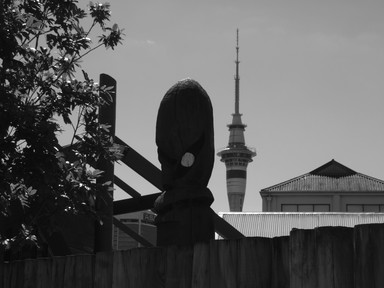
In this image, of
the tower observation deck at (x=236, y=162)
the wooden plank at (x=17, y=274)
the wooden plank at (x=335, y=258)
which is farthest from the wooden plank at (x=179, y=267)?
the tower observation deck at (x=236, y=162)

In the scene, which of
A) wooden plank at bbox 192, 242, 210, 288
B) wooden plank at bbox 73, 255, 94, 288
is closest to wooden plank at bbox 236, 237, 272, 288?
wooden plank at bbox 192, 242, 210, 288

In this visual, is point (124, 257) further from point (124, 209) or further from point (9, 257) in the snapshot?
point (124, 209)

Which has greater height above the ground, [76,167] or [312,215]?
[312,215]

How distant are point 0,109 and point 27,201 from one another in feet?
3.56

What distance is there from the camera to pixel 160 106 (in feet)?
22.8

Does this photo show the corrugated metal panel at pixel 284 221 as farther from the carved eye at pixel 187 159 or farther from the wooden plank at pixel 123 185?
the carved eye at pixel 187 159

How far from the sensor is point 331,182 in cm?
5644

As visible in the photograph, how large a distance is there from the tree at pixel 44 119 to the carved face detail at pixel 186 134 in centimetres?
83

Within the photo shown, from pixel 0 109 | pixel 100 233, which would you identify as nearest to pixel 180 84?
pixel 0 109

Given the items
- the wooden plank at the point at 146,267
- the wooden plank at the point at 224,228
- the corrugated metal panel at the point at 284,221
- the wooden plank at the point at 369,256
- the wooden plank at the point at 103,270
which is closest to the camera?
the wooden plank at the point at 369,256

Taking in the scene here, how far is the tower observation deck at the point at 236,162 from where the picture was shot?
134 meters

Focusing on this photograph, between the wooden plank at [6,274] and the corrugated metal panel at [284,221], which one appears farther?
the corrugated metal panel at [284,221]

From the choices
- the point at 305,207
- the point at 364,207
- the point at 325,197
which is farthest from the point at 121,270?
the point at 364,207

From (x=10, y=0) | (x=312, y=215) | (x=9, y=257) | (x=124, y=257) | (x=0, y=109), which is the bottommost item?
(x=124, y=257)
